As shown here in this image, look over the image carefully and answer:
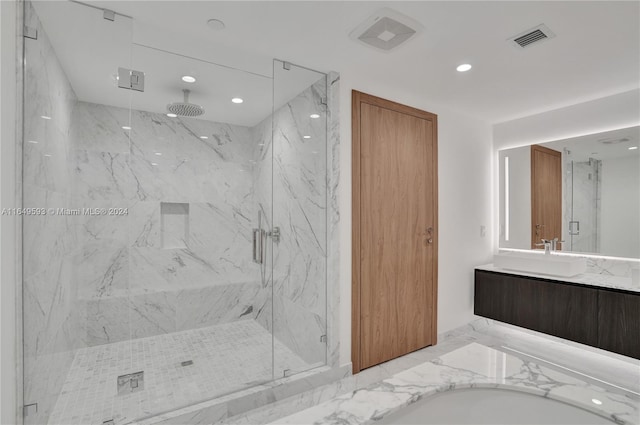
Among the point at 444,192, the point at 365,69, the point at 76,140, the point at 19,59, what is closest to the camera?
the point at 19,59

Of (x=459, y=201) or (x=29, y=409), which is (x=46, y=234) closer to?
(x=29, y=409)

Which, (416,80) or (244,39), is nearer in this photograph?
(244,39)

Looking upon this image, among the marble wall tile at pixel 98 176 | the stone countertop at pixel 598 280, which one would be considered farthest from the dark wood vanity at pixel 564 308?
the marble wall tile at pixel 98 176

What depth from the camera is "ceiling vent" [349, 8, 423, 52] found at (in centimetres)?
182

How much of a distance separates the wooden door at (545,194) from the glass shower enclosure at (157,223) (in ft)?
8.34

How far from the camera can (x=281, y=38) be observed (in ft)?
6.79

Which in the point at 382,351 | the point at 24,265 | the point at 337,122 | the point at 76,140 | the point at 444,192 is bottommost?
the point at 382,351

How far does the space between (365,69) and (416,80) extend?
496mm

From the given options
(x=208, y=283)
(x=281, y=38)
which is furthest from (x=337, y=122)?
(x=208, y=283)

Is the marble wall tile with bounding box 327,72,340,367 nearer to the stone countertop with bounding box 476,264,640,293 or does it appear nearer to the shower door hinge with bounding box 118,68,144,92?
the shower door hinge with bounding box 118,68,144,92

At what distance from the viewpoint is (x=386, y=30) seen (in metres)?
1.95

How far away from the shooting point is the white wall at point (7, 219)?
137 cm

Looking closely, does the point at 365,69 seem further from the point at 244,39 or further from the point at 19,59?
the point at 19,59

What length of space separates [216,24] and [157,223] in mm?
1523
